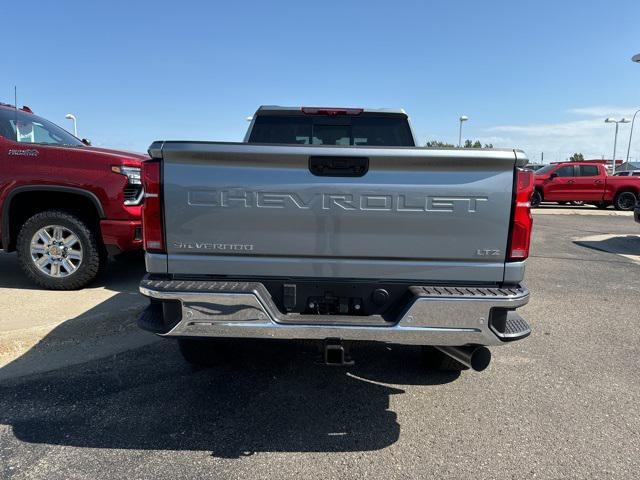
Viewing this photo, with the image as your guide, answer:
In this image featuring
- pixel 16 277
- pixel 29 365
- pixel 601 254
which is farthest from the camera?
pixel 601 254

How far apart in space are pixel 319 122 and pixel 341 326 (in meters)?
2.53

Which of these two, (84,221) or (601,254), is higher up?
(84,221)

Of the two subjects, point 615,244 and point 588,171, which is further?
point 588,171

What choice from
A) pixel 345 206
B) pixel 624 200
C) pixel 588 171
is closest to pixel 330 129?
pixel 345 206

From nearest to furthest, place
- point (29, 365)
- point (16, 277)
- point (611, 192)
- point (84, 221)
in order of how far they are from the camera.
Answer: point (29, 365), point (84, 221), point (16, 277), point (611, 192)

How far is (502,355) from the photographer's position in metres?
4.15

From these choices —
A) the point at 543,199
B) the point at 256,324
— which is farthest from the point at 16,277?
the point at 543,199

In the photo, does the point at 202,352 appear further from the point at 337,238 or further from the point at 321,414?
the point at 337,238

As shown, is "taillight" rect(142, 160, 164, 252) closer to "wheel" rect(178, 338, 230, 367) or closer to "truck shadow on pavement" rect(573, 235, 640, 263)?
"wheel" rect(178, 338, 230, 367)

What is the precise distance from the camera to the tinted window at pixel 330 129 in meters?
4.51

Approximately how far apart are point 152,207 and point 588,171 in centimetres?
2090

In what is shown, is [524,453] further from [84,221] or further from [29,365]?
[84,221]

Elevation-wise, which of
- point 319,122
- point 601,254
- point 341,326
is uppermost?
point 319,122

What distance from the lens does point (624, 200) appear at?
1973 centimetres
